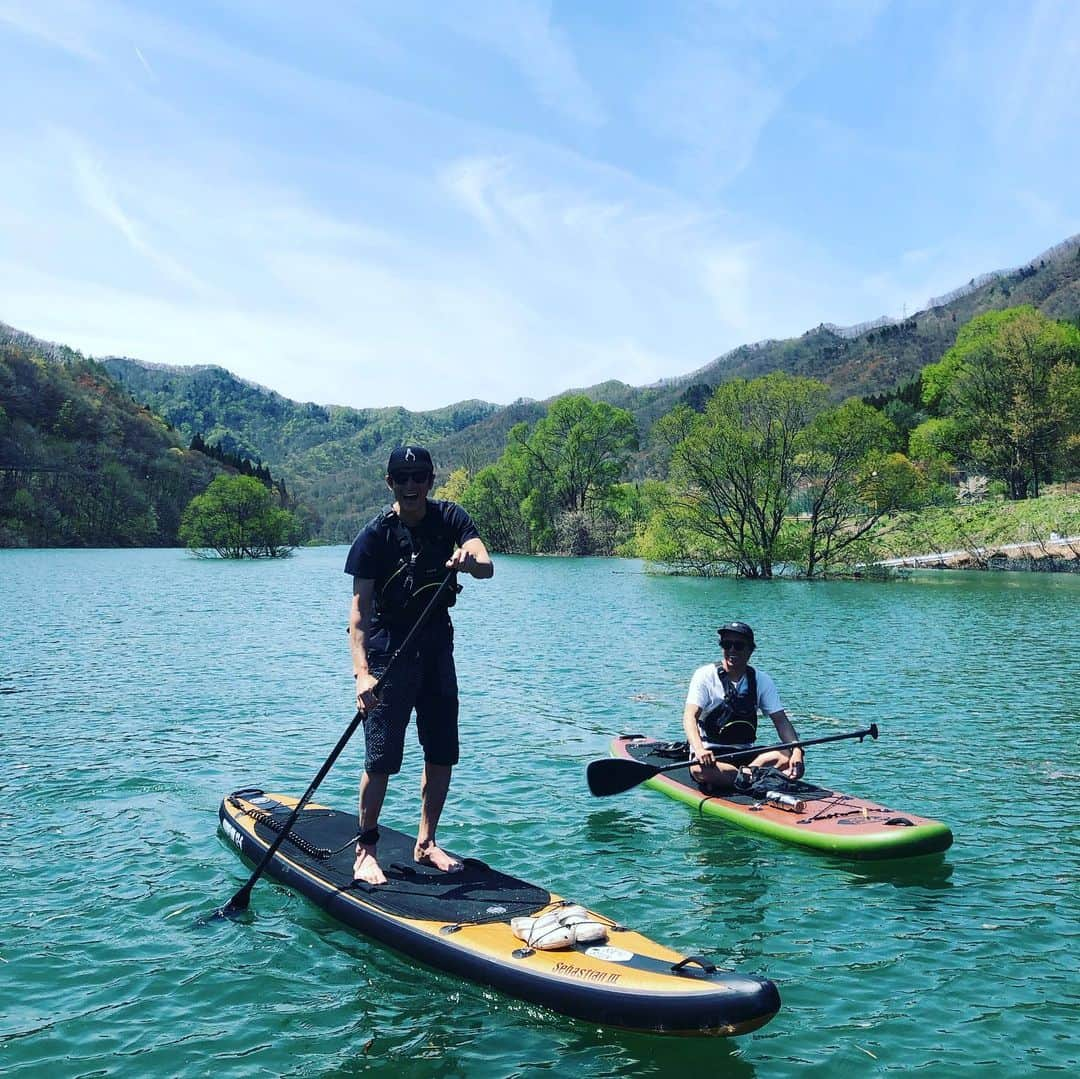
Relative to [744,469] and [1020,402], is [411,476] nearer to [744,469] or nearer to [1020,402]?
[744,469]

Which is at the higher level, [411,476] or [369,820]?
[411,476]

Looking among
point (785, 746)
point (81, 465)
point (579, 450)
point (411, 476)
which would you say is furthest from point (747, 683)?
point (81, 465)

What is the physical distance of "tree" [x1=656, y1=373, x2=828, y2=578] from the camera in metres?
44.4

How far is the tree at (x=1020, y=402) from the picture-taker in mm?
→ 59469

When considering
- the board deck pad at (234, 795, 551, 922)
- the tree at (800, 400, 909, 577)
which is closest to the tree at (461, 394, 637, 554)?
the tree at (800, 400, 909, 577)

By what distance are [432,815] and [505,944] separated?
1355 mm

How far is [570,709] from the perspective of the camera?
15.1 m

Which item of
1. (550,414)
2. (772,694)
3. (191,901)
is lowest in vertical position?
(191,901)

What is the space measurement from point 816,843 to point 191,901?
5.20m

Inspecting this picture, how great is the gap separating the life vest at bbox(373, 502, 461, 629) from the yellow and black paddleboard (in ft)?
6.15

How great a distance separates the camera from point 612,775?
9047mm

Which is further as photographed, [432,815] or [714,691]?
[714,691]

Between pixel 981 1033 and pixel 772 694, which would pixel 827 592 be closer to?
pixel 772 694

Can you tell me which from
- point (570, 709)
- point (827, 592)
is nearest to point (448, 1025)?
point (570, 709)
